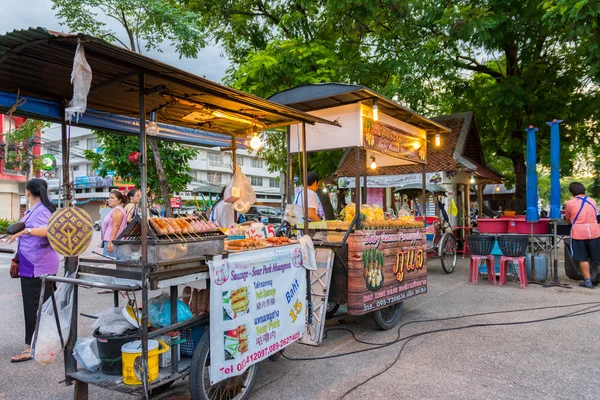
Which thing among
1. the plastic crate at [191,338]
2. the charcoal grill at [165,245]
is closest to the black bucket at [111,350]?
the plastic crate at [191,338]

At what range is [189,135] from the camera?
204 inches

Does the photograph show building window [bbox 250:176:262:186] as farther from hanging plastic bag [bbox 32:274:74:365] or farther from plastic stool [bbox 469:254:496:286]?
hanging plastic bag [bbox 32:274:74:365]

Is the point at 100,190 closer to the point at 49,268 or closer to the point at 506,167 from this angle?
the point at 506,167

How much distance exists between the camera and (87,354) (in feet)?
10.2

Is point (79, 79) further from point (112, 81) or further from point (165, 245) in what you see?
point (165, 245)

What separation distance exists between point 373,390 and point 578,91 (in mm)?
13321

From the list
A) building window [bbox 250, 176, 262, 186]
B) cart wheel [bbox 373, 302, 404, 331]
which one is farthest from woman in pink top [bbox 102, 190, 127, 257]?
building window [bbox 250, 176, 262, 186]

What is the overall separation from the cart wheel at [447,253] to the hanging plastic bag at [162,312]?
25.7ft

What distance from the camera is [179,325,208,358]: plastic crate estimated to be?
337 centimetres

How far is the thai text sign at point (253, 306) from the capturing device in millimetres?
3119

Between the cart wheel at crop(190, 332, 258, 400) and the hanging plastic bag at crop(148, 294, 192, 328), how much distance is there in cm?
25

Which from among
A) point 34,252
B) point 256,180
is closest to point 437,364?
point 34,252

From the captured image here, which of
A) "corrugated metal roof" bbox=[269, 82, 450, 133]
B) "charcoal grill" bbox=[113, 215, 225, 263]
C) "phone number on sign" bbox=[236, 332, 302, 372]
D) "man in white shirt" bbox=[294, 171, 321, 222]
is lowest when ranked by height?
"phone number on sign" bbox=[236, 332, 302, 372]

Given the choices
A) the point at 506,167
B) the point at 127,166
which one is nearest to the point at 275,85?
the point at 127,166
